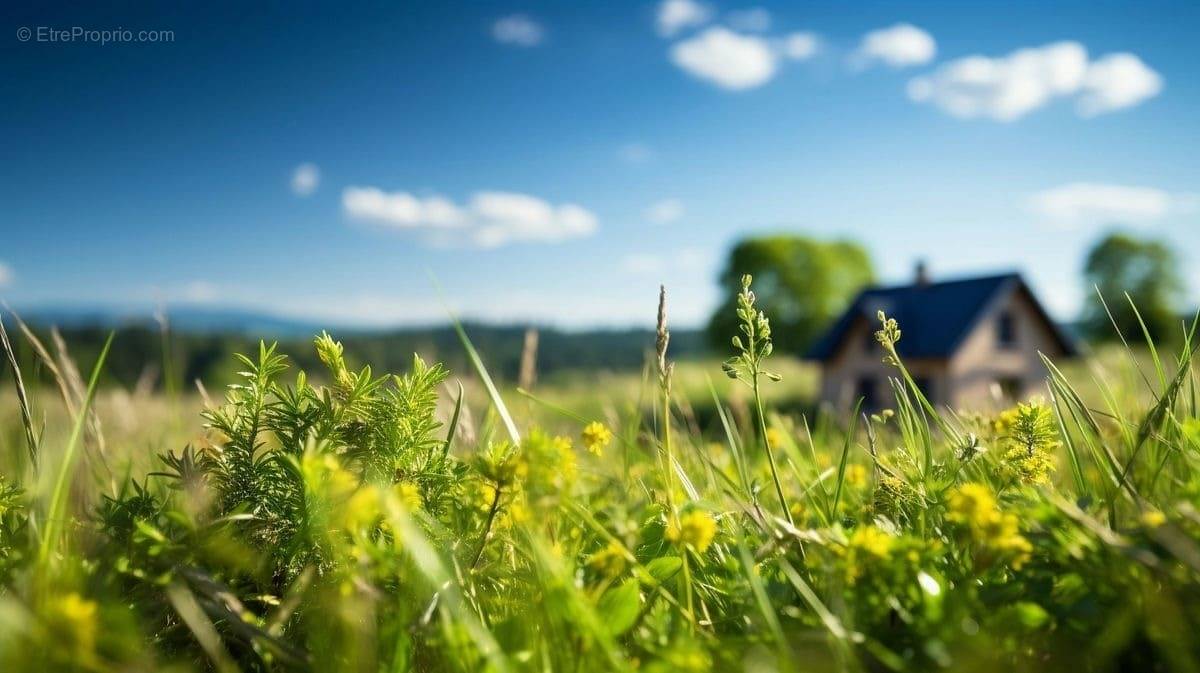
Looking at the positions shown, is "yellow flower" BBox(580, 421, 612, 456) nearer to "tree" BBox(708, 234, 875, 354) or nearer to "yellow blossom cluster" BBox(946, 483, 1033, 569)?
"yellow blossom cluster" BBox(946, 483, 1033, 569)

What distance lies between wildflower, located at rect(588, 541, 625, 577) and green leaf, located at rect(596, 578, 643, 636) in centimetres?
3

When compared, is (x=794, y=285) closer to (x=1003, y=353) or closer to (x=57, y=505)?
(x=1003, y=353)

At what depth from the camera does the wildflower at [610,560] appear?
3.49 feet

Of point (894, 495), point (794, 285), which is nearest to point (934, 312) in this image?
point (794, 285)

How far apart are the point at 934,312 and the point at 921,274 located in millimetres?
3375

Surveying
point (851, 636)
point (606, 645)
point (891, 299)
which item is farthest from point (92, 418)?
point (891, 299)

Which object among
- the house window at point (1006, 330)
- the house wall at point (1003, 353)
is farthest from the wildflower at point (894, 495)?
the house window at point (1006, 330)

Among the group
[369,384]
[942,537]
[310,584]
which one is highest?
[369,384]

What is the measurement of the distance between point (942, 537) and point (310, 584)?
1.13 meters

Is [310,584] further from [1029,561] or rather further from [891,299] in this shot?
[891,299]

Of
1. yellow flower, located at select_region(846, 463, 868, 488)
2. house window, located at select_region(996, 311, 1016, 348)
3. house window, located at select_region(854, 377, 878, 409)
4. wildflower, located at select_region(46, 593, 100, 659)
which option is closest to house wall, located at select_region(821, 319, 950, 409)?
house window, located at select_region(854, 377, 878, 409)

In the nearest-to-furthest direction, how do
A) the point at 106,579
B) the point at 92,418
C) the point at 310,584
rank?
the point at 106,579
the point at 310,584
the point at 92,418

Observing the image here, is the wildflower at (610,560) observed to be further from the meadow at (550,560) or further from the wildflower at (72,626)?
the wildflower at (72,626)

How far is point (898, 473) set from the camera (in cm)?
146
